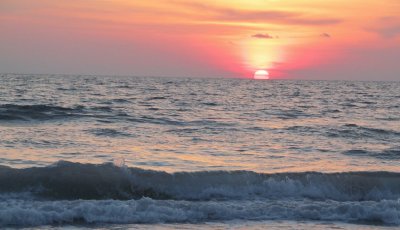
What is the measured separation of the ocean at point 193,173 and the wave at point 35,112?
4.1 inches

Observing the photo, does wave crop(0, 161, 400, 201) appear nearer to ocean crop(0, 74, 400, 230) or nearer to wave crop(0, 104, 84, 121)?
ocean crop(0, 74, 400, 230)

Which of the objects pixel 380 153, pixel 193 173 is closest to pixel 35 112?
pixel 193 173

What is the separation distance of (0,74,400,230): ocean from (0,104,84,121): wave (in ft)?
0.34

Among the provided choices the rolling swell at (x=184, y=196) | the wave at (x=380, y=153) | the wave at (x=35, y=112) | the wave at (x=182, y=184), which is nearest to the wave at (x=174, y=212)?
the rolling swell at (x=184, y=196)

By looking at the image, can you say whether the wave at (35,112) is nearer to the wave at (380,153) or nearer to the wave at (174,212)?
the wave at (380,153)

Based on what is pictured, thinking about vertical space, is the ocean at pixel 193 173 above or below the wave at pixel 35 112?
below

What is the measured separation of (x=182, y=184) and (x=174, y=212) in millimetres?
2737

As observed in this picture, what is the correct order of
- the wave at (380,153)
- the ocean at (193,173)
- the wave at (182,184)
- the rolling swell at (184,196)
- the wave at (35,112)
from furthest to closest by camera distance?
the wave at (35,112) < the wave at (380,153) < the wave at (182,184) < the ocean at (193,173) < the rolling swell at (184,196)

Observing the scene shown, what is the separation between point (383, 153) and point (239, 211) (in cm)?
1005

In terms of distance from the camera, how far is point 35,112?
2758 cm

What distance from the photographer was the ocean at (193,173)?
11016 millimetres

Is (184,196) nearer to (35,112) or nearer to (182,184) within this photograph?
(182,184)

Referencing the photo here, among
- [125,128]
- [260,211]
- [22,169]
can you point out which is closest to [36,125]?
[125,128]

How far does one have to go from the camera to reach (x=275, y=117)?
3017 centimetres
